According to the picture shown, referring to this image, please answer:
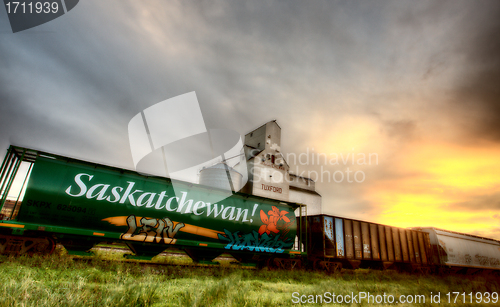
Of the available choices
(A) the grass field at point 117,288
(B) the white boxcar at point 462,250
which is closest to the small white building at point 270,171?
(B) the white boxcar at point 462,250

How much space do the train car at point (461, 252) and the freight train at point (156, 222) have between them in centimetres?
842

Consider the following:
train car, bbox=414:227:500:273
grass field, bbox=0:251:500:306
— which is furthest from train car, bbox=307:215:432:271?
grass field, bbox=0:251:500:306

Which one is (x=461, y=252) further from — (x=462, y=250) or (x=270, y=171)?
(x=270, y=171)

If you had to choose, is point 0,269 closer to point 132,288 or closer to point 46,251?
point 46,251

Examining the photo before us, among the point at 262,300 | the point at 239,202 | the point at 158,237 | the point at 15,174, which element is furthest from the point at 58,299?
the point at 239,202

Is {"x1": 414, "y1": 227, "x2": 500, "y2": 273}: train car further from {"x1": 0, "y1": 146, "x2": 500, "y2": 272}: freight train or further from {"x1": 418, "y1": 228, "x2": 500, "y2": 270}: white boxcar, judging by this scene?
{"x1": 0, "y1": 146, "x2": 500, "y2": 272}: freight train

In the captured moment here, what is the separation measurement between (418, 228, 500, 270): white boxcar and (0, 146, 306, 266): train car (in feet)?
57.2

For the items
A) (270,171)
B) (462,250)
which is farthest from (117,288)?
(462,250)

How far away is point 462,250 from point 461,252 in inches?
15.6

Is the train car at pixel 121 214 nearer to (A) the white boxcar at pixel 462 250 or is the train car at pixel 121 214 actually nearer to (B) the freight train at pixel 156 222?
(B) the freight train at pixel 156 222

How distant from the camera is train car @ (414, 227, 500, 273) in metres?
20.4

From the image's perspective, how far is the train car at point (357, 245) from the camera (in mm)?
14148

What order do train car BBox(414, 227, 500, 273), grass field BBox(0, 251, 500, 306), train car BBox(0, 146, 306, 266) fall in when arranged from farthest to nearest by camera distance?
1. train car BBox(414, 227, 500, 273)
2. train car BBox(0, 146, 306, 266)
3. grass field BBox(0, 251, 500, 306)

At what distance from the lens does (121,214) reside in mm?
8977
